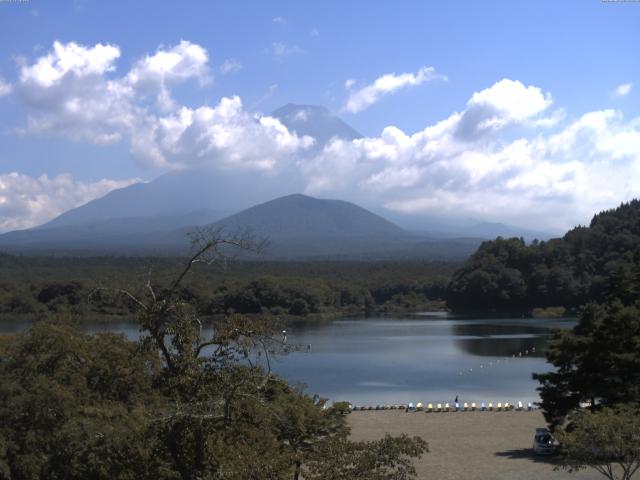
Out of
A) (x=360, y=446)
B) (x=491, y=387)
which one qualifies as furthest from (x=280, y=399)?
(x=491, y=387)

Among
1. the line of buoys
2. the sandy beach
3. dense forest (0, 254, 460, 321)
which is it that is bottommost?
the line of buoys

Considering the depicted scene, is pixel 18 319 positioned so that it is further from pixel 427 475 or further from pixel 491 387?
pixel 427 475

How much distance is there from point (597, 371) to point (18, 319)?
4658cm

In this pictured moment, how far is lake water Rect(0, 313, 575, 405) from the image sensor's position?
28.0 metres

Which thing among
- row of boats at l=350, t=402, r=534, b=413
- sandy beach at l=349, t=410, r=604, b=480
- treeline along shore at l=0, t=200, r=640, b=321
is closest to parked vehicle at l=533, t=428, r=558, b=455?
sandy beach at l=349, t=410, r=604, b=480

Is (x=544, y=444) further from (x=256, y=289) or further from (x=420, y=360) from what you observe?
(x=256, y=289)

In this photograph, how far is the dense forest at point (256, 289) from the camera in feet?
187

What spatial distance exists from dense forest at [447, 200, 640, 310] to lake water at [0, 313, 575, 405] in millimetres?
8214

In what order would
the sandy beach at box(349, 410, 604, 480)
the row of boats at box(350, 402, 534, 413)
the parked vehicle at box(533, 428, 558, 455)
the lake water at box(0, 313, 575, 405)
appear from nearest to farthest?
the sandy beach at box(349, 410, 604, 480) → the parked vehicle at box(533, 428, 558, 455) → the row of boats at box(350, 402, 534, 413) → the lake water at box(0, 313, 575, 405)

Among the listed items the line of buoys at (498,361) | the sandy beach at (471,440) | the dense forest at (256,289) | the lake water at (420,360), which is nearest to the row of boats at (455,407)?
the sandy beach at (471,440)

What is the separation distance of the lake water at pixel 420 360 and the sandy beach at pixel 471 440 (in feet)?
9.30

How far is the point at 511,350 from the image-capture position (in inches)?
1544

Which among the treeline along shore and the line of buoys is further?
the treeline along shore

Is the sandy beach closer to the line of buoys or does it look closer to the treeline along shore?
the line of buoys
